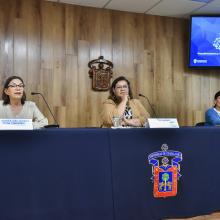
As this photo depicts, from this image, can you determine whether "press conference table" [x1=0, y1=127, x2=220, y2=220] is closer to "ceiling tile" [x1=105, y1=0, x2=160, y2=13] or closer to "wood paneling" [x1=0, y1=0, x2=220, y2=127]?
"wood paneling" [x1=0, y1=0, x2=220, y2=127]

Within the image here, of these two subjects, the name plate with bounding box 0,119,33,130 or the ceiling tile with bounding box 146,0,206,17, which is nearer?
the name plate with bounding box 0,119,33,130

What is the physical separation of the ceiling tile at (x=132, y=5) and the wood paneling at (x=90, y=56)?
0.35 feet

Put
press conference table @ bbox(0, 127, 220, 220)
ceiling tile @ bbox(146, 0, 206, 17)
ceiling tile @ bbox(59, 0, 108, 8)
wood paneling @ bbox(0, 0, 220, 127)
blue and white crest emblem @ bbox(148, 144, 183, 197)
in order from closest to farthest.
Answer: press conference table @ bbox(0, 127, 220, 220) → blue and white crest emblem @ bbox(148, 144, 183, 197) → wood paneling @ bbox(0, 0, 220, 127) → ceiling tile @ bbox(59, 0, 108, 8) → ceiling tile @ bbox(146, 0, 206, 17)

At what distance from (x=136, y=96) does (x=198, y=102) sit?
1015 mm

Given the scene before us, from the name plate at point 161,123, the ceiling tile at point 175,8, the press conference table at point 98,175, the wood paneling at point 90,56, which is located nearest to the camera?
the press conference table at point 98,175

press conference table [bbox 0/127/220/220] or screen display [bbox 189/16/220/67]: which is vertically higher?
screen display [bbox 189/16/220/67]

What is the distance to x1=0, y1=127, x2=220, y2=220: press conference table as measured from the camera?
1.72 m

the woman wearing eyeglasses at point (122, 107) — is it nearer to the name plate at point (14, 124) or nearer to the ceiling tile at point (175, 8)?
the name plate at point (14, 124)

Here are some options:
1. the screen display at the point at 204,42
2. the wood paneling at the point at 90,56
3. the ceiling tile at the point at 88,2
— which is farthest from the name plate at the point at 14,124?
the screen display at the point at 204,42

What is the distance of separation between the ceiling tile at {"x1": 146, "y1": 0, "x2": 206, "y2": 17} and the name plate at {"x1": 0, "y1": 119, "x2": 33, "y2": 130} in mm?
2927

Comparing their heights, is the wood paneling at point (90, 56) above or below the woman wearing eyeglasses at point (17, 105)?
above

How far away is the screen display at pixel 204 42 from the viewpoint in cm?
445

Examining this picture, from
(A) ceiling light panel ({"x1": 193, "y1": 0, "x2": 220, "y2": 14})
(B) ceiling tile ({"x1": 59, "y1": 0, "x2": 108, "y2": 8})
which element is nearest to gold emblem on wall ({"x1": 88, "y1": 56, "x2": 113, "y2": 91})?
(B) ceiling tile ({"x1": 59, "y1": 0, "x2": 108, "y2": 8})

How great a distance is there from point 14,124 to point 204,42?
3.43 m
